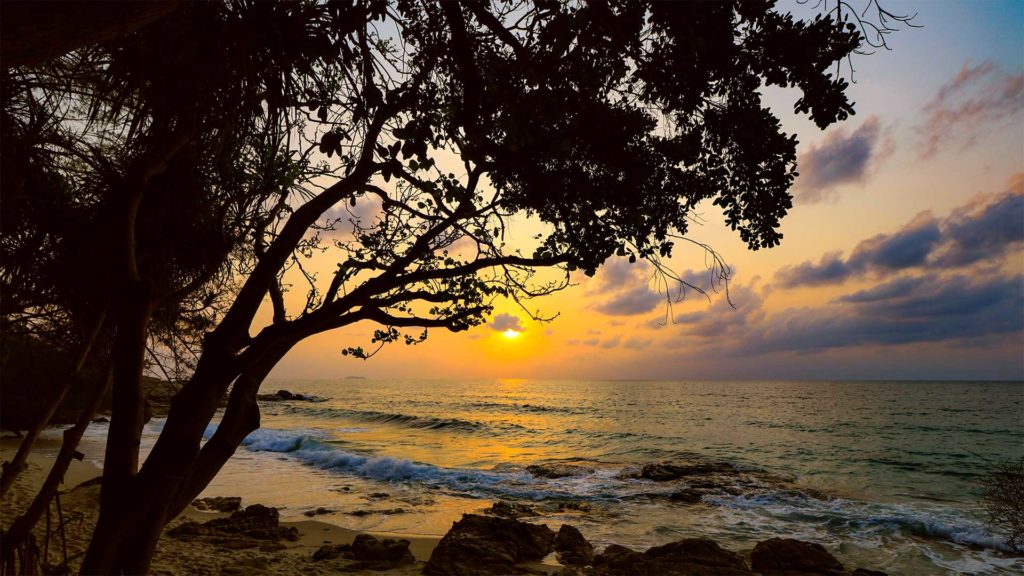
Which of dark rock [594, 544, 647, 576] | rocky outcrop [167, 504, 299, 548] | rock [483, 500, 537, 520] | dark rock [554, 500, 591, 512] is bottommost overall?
dark rock [554, 500, 591, 512]

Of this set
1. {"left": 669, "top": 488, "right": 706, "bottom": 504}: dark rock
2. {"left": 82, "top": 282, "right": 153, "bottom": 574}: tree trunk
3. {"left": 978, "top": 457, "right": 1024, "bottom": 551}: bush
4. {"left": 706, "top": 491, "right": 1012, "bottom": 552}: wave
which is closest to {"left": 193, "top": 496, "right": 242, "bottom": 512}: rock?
{"left": 82, "top": 282, "right": 153, "bottom": 574}: tree trunk

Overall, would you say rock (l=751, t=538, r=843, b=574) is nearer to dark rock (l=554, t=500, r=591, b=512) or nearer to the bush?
the bush

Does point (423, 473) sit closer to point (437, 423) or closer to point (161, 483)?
point (161, 483)

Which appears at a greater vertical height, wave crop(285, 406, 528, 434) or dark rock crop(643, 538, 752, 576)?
dark rock crop(643, 538, 752, 576)

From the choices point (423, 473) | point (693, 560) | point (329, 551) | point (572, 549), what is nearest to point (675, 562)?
point (693, 560)

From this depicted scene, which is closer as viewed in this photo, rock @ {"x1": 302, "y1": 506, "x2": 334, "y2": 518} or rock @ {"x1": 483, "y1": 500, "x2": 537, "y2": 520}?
rock @ {"x1": 302, "y1": 506, "x2": 334, "y2": 518}

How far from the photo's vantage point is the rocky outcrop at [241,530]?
1077 centimetres

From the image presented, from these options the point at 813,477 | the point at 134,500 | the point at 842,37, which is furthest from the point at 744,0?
the point at 813,477

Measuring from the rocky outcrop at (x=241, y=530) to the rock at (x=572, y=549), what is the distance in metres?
5.22

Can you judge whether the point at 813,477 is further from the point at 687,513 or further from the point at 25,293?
the point at 25,293

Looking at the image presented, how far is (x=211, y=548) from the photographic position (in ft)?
33.1

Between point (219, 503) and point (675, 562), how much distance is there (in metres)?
11.1

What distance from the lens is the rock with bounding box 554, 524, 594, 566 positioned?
34.4 feet

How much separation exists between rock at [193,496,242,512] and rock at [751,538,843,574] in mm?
11871
